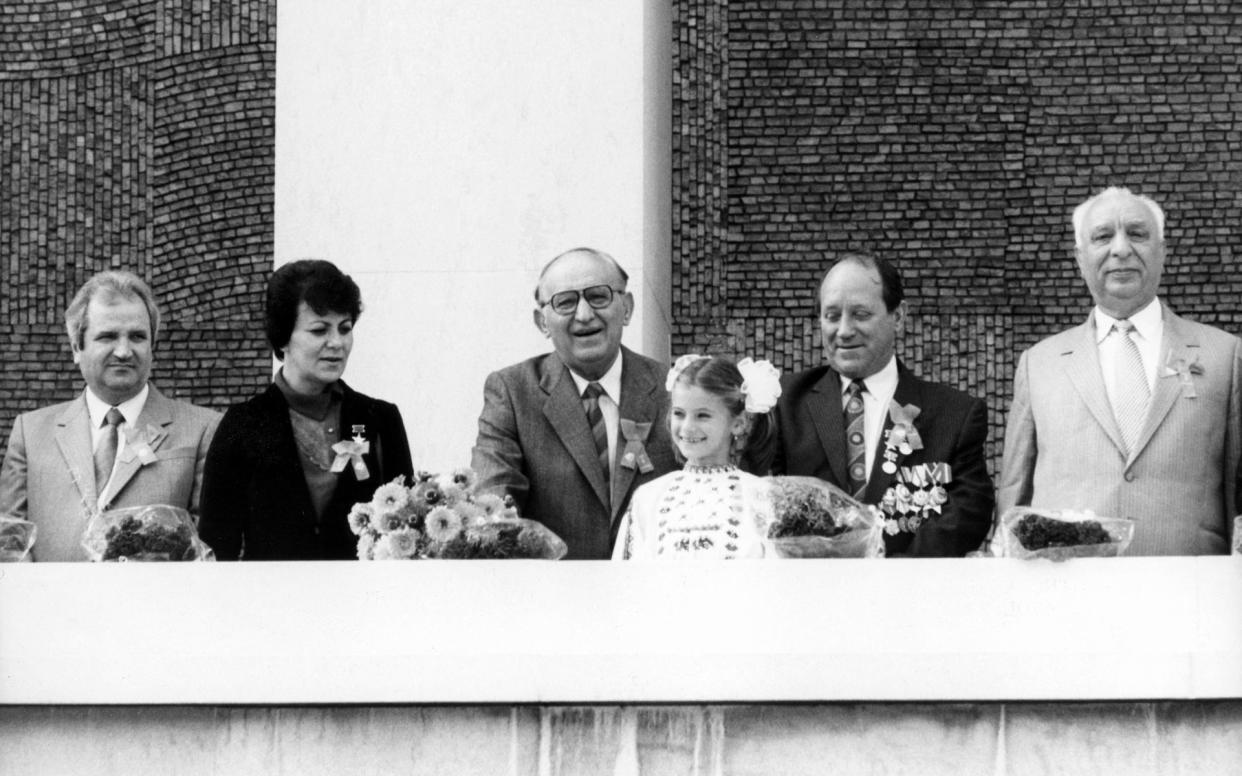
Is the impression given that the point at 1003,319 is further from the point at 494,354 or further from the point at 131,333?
the point at 131,333

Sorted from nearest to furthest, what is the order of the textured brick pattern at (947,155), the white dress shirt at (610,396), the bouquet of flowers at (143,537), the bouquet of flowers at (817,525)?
the bouquet of flowers at (817,525)
the bouquet of flowers at (143,537)
the white dress shirt at (610,396)
the textured brick pattern at (947,155)

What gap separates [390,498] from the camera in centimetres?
605

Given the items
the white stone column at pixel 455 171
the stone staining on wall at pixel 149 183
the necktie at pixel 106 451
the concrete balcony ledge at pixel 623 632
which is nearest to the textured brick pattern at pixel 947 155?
the white stone column at pixel 455 171

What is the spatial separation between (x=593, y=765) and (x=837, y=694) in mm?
565

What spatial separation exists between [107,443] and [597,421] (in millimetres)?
1323

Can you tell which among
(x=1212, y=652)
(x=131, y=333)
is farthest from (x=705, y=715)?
(x=131, y=333)

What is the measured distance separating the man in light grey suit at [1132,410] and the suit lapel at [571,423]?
1028mm

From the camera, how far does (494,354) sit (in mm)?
8242

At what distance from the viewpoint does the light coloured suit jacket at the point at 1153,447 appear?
246 inches

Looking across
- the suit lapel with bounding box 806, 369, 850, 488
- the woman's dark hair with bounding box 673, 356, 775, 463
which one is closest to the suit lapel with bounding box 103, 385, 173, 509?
the woman's dark hair with bounding box 673, 356, 775, 463

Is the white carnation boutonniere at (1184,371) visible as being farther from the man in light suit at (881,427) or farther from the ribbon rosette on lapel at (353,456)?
the ribbon rosette on lapel at (353,456)

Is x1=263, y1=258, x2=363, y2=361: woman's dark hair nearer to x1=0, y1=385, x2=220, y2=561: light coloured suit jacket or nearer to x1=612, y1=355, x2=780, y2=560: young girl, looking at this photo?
x1=0, y1=385, x2=220, y2=561: light coloured suit jacket

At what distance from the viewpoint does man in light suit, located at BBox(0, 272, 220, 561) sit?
6.72 m

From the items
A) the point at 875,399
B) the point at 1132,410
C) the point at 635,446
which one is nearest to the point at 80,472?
the point at 635,446
